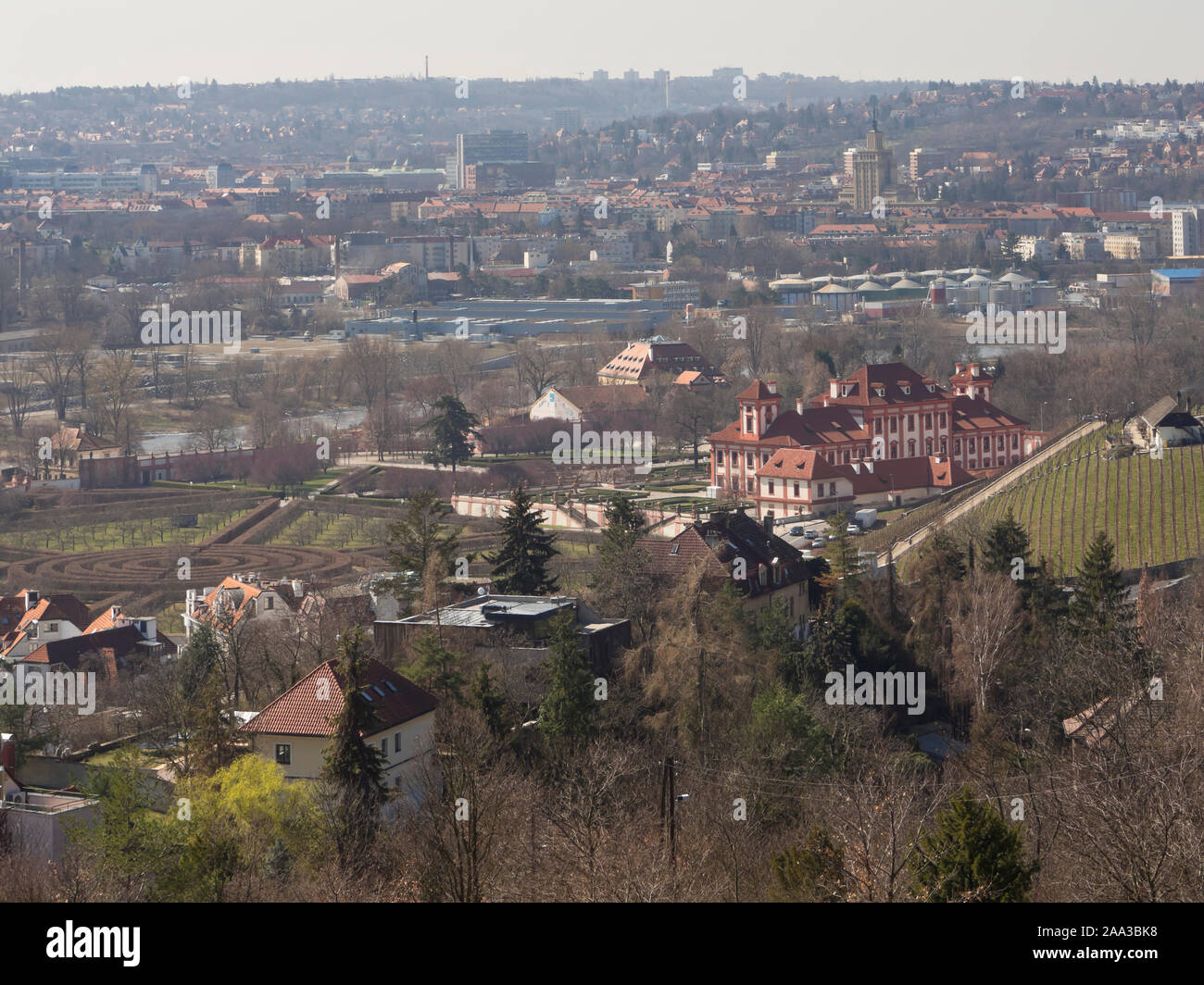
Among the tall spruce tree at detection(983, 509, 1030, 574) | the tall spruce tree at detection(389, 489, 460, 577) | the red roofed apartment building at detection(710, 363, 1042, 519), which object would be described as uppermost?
the tall spruce tree at detection(389, 489, 460, 577)

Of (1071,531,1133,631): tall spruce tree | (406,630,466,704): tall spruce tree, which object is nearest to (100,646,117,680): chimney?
(406,630,466,704): tall spruce tree

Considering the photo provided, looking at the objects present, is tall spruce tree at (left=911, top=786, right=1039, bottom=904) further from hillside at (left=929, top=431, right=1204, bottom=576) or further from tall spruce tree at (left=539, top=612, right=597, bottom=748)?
hillside at (left=929, top=431, right=1204, bottom=576)

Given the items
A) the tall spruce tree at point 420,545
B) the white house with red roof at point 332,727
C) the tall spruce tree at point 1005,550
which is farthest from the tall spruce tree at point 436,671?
the tall spruce tree at point 1005,550

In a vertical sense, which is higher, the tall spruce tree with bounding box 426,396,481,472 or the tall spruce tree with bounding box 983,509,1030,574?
the tall spruce tree with bounding box 983,509,1030,574

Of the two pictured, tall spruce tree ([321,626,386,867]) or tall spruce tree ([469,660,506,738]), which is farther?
tall spruce tree ([469,660,506,738])

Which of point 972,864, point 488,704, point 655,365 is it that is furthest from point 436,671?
point 655,365

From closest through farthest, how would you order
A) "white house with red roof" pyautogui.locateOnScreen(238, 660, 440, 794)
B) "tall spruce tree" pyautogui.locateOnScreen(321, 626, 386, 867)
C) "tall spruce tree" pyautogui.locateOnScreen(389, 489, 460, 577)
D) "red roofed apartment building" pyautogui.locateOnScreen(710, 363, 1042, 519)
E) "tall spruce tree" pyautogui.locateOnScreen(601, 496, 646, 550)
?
"tall spruce tree" pyautogui.locateOnScreen(321, 626, 386, 867) < "white house with red roof" pyautogui.locateOnScreen(238, 660, 440, 794) < "tall spruce tree" pyautogui.locateOnScreen(389, 489, 460, 577) < "tall spruce tree" pyautogui.locateOnScreen(601, 496, 646, 550) < "red roofed apartment building" pyautogui.locateOnScreen(710, 363, 1042, 519)

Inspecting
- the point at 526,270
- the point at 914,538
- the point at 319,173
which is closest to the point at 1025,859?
the point at 914,538
